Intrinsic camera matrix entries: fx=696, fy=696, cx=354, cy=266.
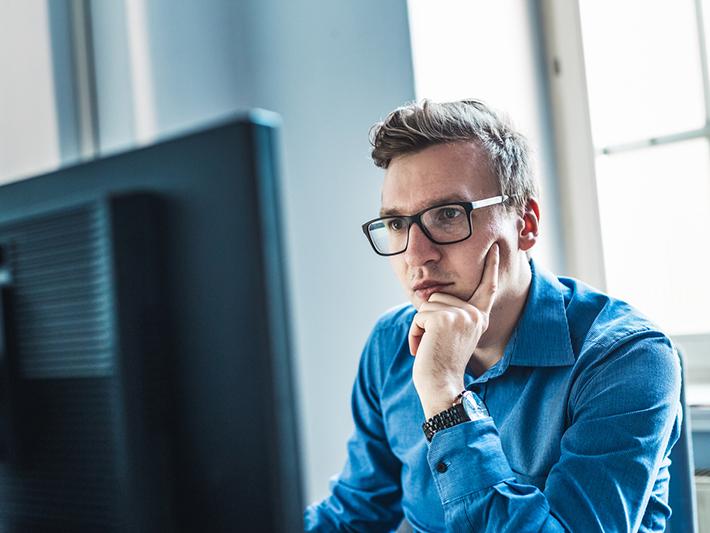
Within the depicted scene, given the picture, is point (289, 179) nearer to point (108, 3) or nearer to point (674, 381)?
point (108, 3)

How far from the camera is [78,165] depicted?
19.4 inches

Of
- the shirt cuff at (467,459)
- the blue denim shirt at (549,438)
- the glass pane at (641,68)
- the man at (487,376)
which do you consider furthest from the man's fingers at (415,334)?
the glass pane at (641,68)

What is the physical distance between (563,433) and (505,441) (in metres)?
0.10

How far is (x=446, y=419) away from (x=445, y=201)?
36 cm

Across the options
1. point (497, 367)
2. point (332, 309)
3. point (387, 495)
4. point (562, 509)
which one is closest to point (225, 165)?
point (562, 509)

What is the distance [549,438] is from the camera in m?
1.07

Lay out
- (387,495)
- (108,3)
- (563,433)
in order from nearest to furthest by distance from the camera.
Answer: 1. (563,433)
2. (387,495)
3. (108,3)

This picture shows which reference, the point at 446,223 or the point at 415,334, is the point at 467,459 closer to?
the point at 415,334

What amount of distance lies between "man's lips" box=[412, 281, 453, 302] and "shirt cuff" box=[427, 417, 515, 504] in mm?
261

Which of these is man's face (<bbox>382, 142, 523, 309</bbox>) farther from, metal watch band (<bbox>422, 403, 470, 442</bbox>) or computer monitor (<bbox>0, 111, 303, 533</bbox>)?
computer monitor (<bbox>0, 111, 303, 533</bbox>)

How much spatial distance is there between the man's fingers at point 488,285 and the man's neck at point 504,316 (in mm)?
51

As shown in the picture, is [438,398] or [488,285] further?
[488,285]

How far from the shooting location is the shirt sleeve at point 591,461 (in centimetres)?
94

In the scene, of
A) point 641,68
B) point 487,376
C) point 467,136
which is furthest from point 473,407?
point 641,68
